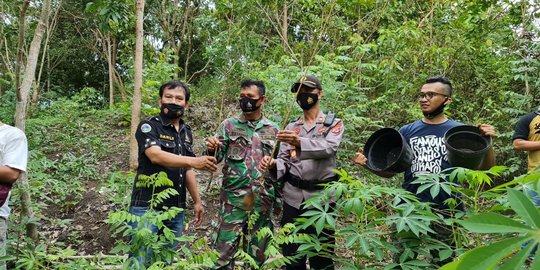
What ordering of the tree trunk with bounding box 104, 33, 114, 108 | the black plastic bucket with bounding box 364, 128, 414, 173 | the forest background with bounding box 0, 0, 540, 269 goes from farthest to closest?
the tree trunk with bounding box 104, 33, 114, 108
the forest background with bounding box 0, 0, 540, 269
the black plastic bucket with bounding box 364, 128, 414, 173

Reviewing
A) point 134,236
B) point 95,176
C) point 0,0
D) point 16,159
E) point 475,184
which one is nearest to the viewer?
point 475,184

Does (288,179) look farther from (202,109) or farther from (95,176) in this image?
(202,109)

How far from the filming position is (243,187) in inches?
111

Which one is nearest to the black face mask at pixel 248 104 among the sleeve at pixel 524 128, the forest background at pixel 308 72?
the forest background at pixel 308 72

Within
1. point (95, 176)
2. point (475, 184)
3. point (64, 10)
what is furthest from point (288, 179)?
point (64, 10)

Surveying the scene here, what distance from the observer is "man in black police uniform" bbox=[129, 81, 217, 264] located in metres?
2.46

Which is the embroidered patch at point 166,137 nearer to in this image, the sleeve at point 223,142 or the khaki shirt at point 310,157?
the sleeve at point 223,142

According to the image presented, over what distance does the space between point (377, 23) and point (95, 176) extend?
16.3 ft

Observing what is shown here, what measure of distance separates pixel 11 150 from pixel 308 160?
5.58 feet

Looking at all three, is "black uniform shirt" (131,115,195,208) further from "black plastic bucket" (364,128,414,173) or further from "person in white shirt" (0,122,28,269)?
"black plastic bucket" (364,128,414,173)

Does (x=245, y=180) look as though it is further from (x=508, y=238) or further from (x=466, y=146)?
(x=508, y=238)

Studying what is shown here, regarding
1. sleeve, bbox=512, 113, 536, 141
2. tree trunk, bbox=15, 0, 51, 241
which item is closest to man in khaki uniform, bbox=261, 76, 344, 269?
sleeve, bbox=512, 113, 536, 141

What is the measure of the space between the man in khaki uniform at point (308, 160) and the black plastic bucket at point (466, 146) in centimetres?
70

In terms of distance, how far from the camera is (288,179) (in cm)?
277
